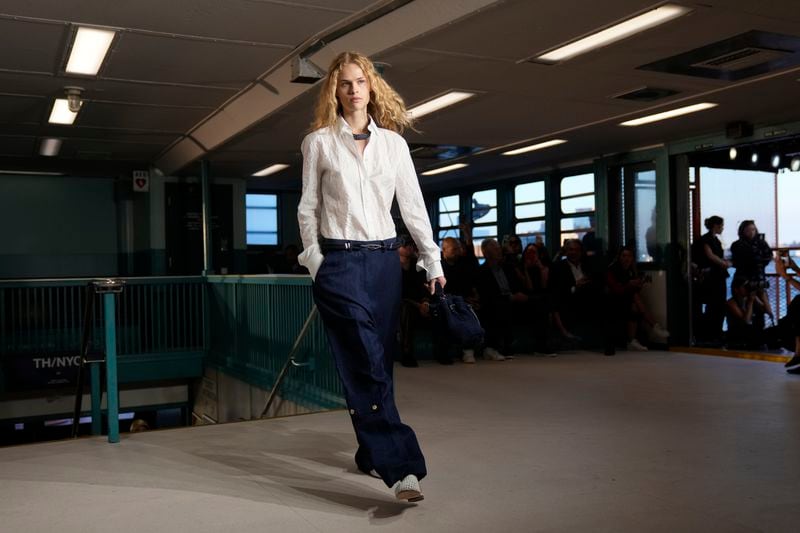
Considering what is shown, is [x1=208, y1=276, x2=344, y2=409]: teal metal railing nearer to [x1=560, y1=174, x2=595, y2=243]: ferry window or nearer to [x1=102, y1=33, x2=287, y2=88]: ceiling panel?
[x1=102, y1=33, x2=287, y2=88]: ceiling panel

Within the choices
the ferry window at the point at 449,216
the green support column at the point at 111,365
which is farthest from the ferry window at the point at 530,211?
the green support column at the point at 111,365

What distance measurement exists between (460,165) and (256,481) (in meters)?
8.93

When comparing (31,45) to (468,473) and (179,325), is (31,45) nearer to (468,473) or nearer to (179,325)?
(179,325)

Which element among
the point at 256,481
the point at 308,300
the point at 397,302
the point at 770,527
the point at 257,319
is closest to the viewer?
the point at 770,527

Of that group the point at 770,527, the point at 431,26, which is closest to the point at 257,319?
the point at 431,26

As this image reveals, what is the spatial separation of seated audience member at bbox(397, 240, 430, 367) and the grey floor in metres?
2.20

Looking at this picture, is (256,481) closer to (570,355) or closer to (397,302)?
(397,302)

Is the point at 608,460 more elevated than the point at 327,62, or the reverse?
the point at 327,62

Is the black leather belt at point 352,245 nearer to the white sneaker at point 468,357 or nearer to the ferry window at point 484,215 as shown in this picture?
the white sneaker at point 468,357

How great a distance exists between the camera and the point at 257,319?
275 inches

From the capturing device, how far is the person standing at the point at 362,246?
2902 millimetres

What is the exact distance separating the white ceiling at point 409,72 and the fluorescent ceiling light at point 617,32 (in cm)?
10

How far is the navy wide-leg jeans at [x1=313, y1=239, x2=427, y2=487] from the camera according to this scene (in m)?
2.87

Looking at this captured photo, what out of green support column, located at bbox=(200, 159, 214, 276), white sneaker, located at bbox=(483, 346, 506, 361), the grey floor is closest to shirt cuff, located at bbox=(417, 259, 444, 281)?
the grey floor
